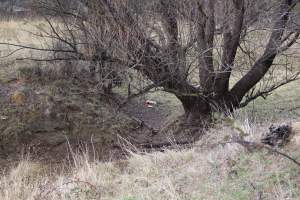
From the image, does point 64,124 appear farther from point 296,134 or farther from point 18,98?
point 296,134

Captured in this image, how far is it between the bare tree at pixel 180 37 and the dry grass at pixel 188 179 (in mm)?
2169

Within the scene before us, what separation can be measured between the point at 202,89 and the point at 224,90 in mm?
484

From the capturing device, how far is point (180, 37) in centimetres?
786

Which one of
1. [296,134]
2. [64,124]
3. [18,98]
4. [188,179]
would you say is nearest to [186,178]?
[188,179]

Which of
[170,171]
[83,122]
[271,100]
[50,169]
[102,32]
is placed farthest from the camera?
[271,100]

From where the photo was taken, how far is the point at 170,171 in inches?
197

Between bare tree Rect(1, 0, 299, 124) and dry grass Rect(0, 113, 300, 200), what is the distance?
2169 mm

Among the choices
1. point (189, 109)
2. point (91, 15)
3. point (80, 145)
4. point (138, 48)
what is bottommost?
point (80, 145)

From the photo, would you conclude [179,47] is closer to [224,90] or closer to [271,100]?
[224,90]

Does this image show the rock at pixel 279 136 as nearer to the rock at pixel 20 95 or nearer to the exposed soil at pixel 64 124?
the exposed soil at pixel 64 124

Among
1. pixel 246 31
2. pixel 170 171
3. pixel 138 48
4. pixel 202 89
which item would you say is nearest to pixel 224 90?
pixel 202 89

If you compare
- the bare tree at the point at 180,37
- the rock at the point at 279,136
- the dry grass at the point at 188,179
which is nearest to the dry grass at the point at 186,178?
the dry grass at the point at 188,179

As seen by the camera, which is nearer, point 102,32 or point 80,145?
point 102,32

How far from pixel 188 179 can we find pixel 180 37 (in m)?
3.90
